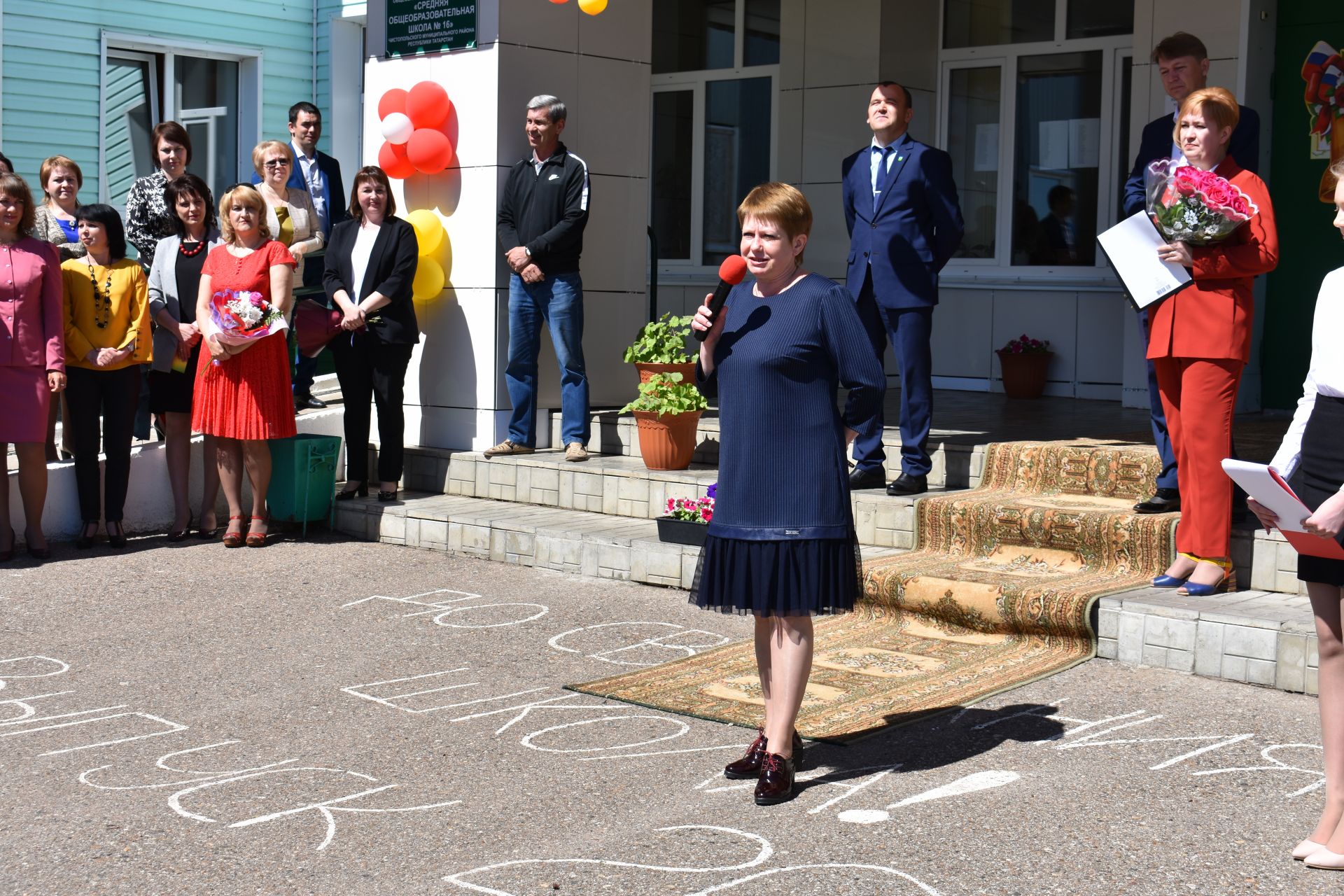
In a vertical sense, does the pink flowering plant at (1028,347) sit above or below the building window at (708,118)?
below

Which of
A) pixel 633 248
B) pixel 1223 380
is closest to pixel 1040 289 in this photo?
pixel 633 248

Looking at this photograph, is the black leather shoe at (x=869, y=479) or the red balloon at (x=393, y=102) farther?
the red balloon at (x=393, y=102)

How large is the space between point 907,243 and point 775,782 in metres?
3.97

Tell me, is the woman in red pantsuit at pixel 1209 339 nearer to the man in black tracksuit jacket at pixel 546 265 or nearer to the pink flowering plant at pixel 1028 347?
the man in black tracksuit jacket at pixel 546 265

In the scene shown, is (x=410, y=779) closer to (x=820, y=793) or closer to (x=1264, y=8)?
(x=820, y=793)

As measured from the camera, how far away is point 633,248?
10.4 metres

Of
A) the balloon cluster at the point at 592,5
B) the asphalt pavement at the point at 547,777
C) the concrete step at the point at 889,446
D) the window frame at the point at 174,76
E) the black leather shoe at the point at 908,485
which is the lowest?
the asphalt pavement at the point at 547,777

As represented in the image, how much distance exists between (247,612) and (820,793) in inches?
141

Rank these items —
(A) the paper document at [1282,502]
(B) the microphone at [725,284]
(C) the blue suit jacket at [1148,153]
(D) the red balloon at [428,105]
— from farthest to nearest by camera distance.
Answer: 1. (D) the red balloon at [428,105]
2. (C) the blue suit jacket at [1148,153]
3. (B) the microphone at [725,284]
4. (A) the paper document at [1282,502]

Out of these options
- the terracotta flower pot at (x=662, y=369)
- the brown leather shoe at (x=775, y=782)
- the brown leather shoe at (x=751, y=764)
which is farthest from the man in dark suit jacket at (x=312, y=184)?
the brown leather shoe at (x=775, y=782)

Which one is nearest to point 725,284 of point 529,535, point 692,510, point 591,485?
point 692,510

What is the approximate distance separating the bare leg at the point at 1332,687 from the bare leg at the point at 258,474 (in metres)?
6.33

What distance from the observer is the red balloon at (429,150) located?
A: 31.8 feet

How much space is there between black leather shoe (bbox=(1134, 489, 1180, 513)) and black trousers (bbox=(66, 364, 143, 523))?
541 centimetres
